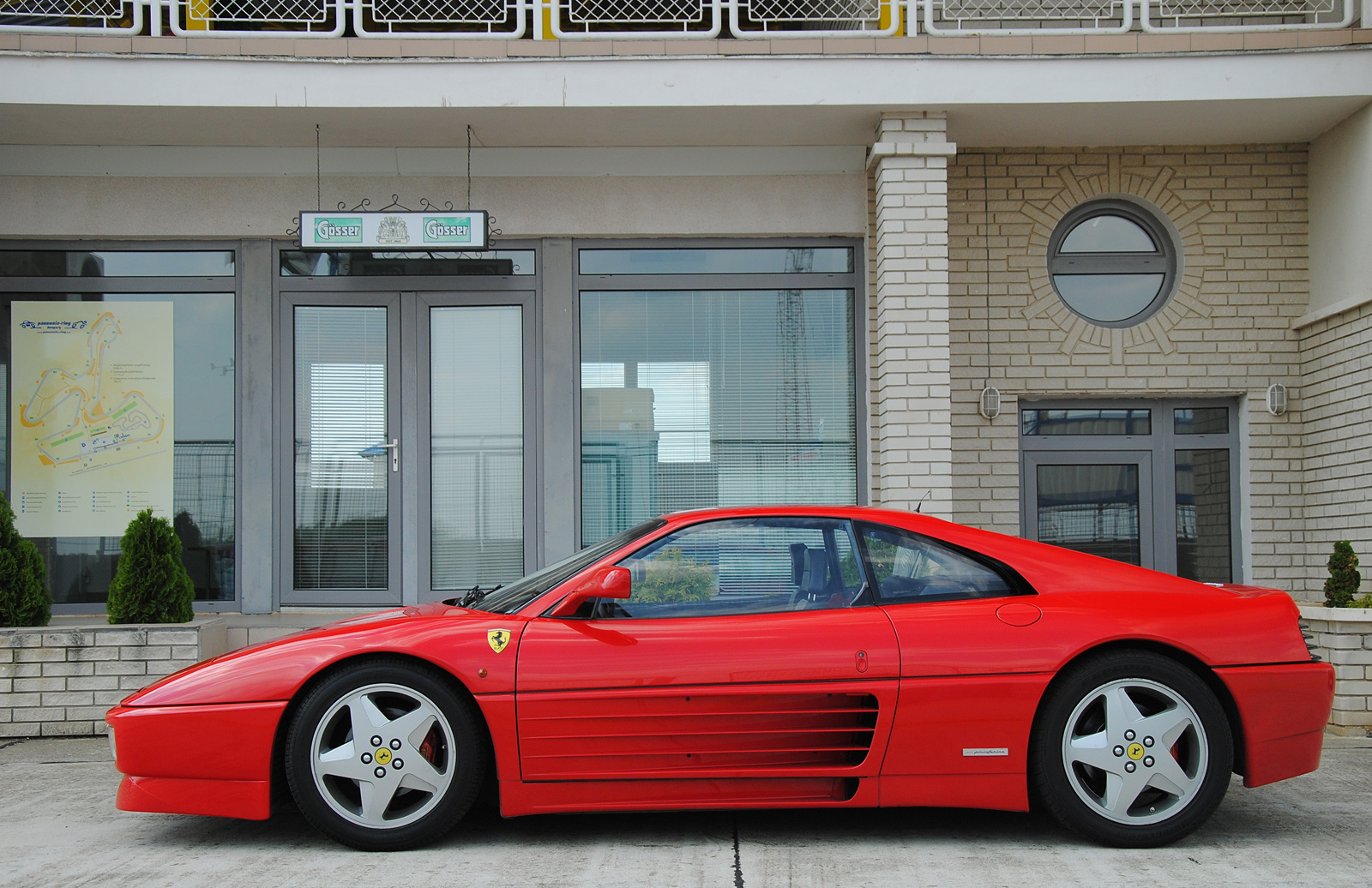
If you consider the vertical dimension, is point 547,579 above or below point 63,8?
below

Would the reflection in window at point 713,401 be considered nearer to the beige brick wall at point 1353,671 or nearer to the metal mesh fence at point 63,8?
the beige brick wall at point 1353,671

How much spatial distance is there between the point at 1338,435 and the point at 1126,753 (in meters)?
5.26

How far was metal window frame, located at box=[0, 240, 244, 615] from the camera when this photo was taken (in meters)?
8.27

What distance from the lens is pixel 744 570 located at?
13.4ft

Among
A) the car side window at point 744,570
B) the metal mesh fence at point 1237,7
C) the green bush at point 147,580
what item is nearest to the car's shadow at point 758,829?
the car side window at point 744,570

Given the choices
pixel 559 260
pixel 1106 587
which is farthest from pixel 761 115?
pixel 1106 587

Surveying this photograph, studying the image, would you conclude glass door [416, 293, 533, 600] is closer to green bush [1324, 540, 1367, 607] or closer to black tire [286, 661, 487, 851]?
black tire [286, 661, 487, 851]

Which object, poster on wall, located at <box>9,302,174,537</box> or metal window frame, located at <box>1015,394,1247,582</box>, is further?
metal window frame, located at <box>1015,394,1247,582</box>

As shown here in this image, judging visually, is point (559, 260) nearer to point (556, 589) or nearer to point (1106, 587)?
point (556, 589)

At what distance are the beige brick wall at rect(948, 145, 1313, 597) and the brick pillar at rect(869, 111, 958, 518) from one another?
0.81 meters

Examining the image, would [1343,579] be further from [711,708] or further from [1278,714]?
[711,708]

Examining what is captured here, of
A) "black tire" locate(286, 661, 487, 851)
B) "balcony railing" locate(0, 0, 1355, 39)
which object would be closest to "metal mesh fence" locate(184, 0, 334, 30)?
"balcony railing" locate(0, 0, 1355, 39)

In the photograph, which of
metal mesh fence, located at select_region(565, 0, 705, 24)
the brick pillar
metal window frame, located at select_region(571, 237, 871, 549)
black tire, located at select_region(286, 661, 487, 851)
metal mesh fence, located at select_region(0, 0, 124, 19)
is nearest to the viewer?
black tire, located at select_region(286, 661, 487, 851)

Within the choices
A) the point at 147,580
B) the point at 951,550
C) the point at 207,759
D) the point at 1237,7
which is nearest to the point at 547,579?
the point at 207,759
